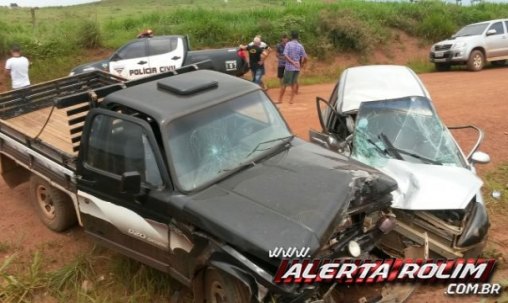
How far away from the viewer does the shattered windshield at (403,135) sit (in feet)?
18.5

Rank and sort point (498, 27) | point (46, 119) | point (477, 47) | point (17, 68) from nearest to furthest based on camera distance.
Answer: point (46, 119) < point (17, 68) < point (477, 47) < point (498, 27)

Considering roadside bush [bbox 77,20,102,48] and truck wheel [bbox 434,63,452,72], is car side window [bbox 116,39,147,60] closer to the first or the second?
roadside bush [bbox 77,20,102,48]

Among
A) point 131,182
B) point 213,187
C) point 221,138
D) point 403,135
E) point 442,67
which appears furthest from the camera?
point 442,67

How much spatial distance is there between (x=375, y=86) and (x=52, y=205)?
16.1 ft

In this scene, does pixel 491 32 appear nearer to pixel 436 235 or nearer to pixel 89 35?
pixel 89 35

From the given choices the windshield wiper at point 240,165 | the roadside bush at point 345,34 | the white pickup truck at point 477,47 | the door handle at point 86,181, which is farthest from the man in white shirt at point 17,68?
the white pickup truck at point 477,47

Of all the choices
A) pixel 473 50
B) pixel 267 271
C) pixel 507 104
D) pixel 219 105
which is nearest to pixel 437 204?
pixel 267 271

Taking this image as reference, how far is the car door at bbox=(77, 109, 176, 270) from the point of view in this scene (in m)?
4.30

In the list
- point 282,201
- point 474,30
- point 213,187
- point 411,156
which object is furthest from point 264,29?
point 282,201

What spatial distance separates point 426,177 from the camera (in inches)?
199

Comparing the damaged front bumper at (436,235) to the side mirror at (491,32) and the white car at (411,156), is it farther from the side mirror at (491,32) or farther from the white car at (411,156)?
the side mirror at (491,32)

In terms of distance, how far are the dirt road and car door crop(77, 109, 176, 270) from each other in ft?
4.42

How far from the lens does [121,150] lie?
15.2ft

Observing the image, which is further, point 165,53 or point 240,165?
point 165,53
